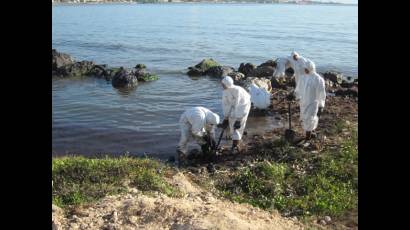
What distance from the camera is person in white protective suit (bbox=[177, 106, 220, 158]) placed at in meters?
11.2

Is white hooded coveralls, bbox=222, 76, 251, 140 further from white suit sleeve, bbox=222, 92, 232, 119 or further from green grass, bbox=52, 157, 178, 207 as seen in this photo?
green grass, bbox=52, 157, 178, 207

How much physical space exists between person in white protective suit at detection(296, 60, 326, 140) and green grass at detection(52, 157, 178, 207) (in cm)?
416

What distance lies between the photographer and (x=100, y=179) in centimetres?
918

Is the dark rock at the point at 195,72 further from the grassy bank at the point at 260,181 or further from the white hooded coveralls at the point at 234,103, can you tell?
the grassy bank at the point at 260,181

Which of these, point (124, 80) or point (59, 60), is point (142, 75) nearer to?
point (124, 80)

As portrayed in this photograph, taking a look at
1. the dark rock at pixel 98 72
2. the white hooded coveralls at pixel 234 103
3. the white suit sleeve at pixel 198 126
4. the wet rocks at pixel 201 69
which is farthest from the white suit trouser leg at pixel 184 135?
the wet rocks at pixel 201 69

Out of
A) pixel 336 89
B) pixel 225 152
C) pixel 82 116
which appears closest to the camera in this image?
pixel 225 152

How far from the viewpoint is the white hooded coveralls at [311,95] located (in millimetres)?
12008
